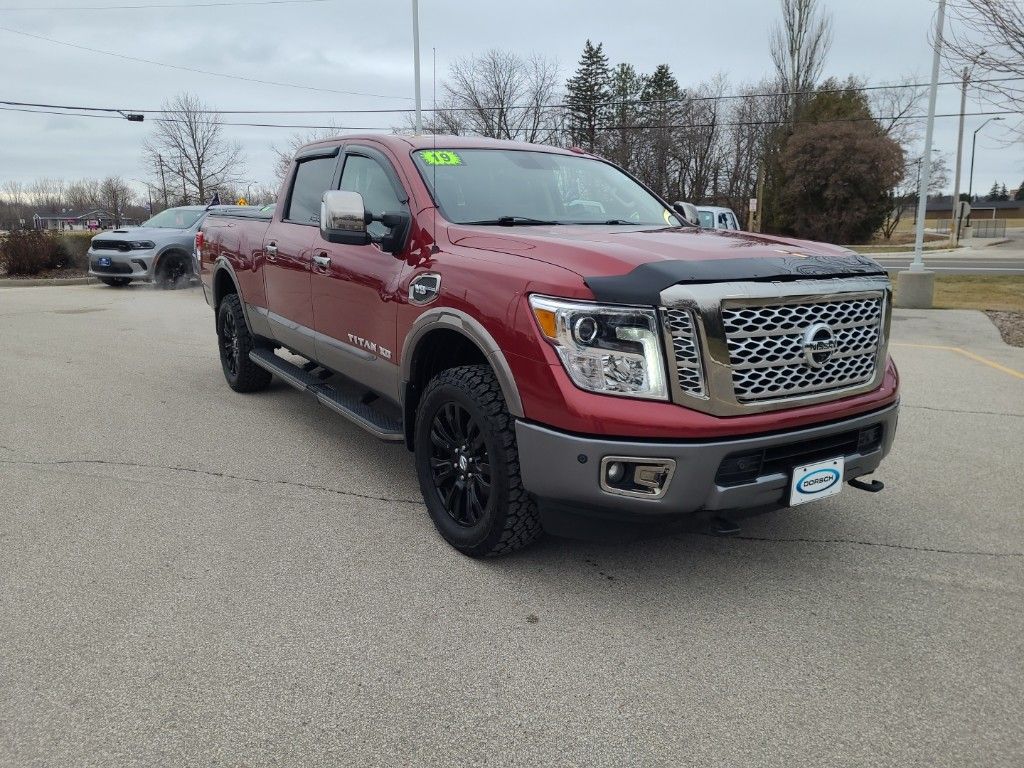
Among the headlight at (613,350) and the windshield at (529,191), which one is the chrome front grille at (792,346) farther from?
the windshield at (529,191)

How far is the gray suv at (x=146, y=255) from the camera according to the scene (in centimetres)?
1574

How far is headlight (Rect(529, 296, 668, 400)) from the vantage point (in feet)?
9.33

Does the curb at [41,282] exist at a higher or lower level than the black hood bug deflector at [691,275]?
lower

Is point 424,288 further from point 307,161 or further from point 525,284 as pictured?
point 307,161

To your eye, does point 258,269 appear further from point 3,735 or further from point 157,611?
point 3,735

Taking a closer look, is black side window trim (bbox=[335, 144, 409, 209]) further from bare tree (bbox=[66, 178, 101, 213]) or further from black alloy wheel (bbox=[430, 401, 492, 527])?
bare tree (bbox=[66, 178, 101, 213])

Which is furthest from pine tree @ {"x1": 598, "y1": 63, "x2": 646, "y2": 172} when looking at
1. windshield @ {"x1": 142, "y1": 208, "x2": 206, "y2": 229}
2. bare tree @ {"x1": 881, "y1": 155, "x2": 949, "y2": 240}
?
windshield @ {"x1": 142, "y1": 208, "x2": 206, "y2": 229}

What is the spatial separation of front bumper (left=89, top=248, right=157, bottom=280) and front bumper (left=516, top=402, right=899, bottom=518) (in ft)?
48.7

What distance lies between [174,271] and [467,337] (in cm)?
1470

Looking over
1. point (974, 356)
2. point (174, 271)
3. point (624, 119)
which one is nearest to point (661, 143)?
point (624, 119)

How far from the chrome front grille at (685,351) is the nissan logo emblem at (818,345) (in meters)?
0.51

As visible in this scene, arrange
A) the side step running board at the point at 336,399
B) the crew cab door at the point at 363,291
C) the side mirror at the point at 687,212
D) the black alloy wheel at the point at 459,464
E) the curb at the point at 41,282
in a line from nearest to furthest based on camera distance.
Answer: the black alloy wheel at the point at 459,464 → the crew cab door at the point at 363,291 → the side step running board at the point at 336,399 → the side mirror at the point at 687,212 → the curb at the point at 41,282

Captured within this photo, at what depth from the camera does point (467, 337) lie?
3398 millimetres

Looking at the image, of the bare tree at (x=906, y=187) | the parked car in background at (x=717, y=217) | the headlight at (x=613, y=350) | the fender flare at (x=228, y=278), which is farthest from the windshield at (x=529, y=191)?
the bare tree at (x=906, y=187)
